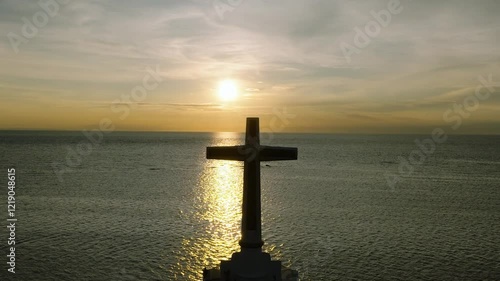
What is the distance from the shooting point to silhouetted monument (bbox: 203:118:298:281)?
11148 millimetres

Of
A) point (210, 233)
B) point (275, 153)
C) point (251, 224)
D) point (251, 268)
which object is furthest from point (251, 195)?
point (210, 233)

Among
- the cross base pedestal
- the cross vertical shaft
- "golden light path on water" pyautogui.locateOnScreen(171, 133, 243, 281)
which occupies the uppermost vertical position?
the cross vertical shaft

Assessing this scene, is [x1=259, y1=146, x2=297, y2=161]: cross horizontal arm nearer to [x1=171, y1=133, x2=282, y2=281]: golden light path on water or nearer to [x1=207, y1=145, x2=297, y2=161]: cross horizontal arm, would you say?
[x1=207, y1=145, x2=297, y2=161]: cross horizontal arm

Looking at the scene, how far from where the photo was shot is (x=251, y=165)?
39.0ft

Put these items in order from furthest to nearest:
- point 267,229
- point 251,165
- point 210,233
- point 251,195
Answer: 1. point 267,229
2. point 210,233
3. point 251,165
4. point 251,195

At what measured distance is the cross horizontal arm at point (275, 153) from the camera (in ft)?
39.2

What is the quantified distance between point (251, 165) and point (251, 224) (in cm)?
160

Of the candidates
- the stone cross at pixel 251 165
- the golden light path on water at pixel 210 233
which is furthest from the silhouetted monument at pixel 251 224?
the golden light path on water at pixel 210 233

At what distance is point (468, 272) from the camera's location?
83.9 ft

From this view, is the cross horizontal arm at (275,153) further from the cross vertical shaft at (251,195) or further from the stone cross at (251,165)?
the cross vertical shaft at (251,195)

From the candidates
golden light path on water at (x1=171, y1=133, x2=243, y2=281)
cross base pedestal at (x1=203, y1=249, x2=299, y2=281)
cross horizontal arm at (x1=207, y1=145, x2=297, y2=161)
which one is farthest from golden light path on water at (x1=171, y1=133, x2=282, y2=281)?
cross horizontal arm at (x1=207, y1=145, x2=297, y2=161)

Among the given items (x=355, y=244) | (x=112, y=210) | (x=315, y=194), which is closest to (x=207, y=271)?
(x=355, y=244)

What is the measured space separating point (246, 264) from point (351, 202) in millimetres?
42626

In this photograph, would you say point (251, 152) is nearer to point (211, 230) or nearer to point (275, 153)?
point (275, 153)
